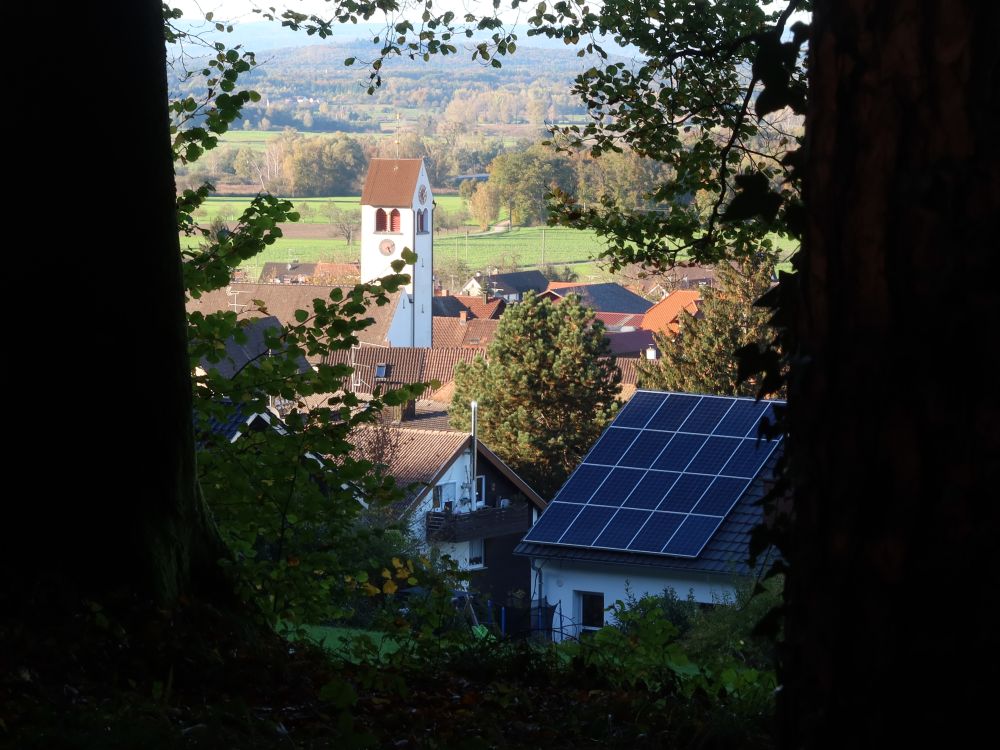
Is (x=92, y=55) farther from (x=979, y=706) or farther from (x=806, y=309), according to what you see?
(x=979, y=706)

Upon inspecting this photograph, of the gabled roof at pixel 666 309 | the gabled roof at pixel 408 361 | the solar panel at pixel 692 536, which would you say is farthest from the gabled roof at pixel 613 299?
the solar panel at pixel 692 536

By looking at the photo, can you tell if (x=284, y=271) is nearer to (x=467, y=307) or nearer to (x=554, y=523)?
(x=467, y=307)

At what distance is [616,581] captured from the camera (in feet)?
75.4

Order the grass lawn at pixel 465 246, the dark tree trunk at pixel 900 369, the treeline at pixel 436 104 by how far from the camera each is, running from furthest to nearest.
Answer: the treeline at pixel 436 104 → the grass lawn at pixel 465 246 → the dark tree trunk at pixel 900 369

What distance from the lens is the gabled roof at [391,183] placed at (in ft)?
→ 344

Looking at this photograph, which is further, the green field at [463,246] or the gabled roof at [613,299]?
the green field at [463,246]

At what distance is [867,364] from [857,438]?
10 centimetres

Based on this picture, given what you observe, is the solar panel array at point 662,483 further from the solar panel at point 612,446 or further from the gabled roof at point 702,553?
the gabled roof at point 702,553

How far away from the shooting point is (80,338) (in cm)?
423

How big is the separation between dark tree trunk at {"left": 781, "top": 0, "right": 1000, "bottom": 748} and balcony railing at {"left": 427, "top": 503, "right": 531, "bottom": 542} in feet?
95.3

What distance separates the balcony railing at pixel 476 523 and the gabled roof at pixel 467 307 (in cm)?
5278

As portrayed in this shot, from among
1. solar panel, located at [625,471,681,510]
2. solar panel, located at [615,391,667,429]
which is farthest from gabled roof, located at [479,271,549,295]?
solar panel, located at [625,471,681,510]

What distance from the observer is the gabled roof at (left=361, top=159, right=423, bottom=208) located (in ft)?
344

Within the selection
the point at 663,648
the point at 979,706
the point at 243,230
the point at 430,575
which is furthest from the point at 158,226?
the point at 979,706
